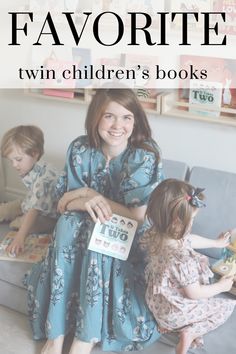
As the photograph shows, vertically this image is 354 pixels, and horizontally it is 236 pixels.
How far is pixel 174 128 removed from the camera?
212cm

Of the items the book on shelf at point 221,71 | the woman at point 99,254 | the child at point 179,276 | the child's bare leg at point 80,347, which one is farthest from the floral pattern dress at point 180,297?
the book on shelf at point 221,71

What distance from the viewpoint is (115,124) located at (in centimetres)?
163

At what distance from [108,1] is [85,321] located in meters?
1.20

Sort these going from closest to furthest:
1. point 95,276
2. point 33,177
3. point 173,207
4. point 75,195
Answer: point 173,207, point 95,276, point 75,195, point 33,177

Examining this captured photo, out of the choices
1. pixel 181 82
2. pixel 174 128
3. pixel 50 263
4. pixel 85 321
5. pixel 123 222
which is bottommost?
pixel 85 321

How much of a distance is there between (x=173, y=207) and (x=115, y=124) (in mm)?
338

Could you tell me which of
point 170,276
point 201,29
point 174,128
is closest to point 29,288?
point 170,276

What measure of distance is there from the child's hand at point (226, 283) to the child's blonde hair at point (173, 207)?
0.62ft

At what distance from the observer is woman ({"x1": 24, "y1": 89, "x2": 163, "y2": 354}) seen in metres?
1.63

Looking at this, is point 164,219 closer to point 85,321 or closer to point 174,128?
point 85,321

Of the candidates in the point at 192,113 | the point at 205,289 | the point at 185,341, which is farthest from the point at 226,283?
the point at 192,113

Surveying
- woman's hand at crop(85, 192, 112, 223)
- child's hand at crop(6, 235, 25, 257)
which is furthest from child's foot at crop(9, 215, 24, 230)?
woman's hand at crop(85, 192, 112, 223)

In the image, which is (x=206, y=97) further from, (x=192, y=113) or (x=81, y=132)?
(x=81, y=132)

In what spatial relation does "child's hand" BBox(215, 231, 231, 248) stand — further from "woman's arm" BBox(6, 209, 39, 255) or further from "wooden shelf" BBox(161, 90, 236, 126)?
"woman's arm" BBox(6, 209, 39, 255)
